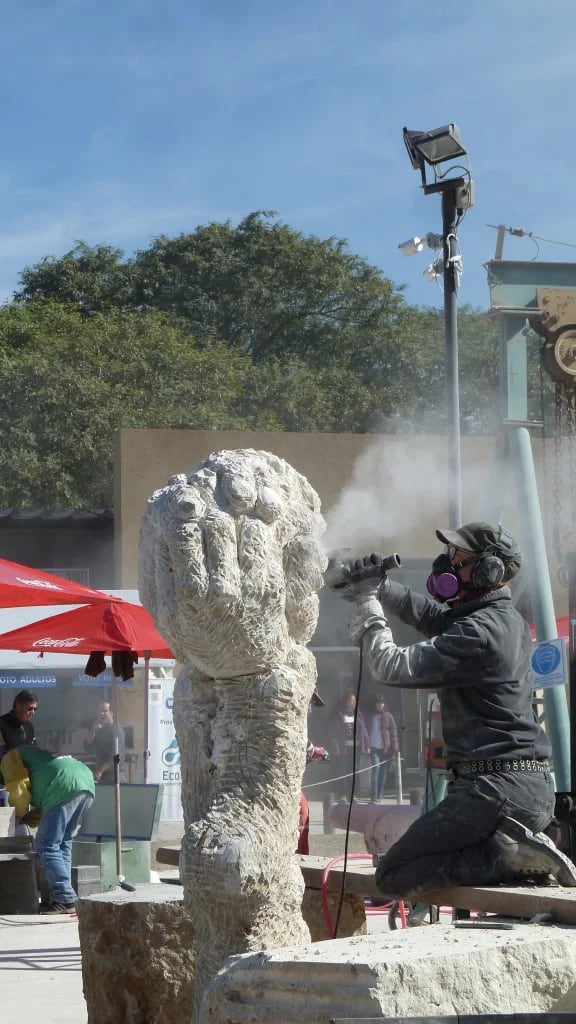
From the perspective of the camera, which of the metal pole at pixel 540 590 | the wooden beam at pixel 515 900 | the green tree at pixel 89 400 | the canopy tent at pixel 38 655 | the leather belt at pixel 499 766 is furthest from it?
the green tree at pixel 89 400

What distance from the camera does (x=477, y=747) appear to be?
13.3ft

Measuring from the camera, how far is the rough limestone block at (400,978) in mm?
2645

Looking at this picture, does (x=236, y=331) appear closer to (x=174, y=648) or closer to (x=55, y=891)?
(x=55, y=891)

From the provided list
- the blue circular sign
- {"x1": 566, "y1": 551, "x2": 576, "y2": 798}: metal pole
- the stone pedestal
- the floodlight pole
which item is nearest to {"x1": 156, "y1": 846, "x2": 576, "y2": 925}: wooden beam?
the stone pedestal

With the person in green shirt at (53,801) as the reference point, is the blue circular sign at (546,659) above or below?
above

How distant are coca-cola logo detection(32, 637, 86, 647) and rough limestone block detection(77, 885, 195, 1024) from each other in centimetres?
428

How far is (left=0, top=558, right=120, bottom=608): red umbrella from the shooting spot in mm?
7535

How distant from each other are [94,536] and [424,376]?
1164 centimetres

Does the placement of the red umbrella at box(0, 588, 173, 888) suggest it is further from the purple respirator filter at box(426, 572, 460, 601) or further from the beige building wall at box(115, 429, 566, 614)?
the beige building wall at box(115, 429, 566, 614)

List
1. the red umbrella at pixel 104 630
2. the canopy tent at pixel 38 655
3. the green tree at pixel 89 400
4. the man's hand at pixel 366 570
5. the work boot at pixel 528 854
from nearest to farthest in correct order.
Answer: the work boot at pixel 528 854 → the man's hand at pixel 366 570 → the red umbrella at pixel 104 630 → the canopy tent at pixel 38 655 → the green tree at pixel 89 400

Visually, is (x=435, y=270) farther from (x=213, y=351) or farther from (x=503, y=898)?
(x=213, y=351)

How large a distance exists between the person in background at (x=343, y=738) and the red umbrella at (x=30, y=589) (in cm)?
951

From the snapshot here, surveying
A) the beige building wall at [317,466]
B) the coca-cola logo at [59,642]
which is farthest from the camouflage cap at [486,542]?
the beige building wall at [317,466]

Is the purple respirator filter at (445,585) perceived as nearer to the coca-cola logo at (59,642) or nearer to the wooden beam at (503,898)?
the wooden beam at (503,898)
